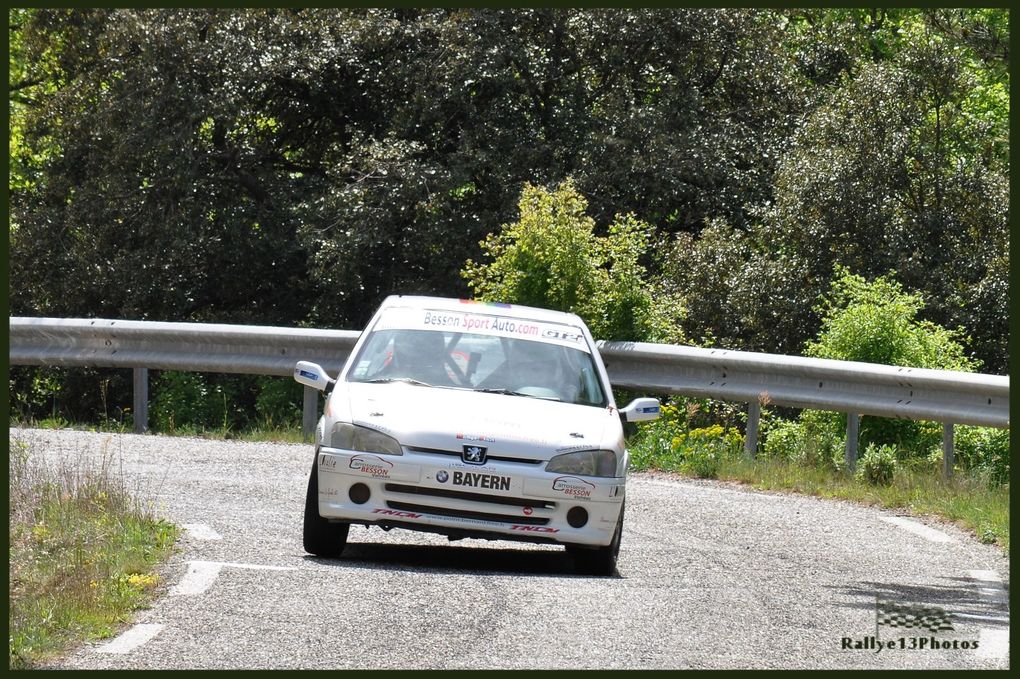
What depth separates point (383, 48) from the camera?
23.5 metres

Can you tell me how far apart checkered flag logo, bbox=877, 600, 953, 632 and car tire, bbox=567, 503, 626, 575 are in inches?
64.4

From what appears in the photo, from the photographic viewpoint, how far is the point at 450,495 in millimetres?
9641

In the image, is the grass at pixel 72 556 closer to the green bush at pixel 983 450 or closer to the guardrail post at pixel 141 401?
the guardrail post at pixel 141 401

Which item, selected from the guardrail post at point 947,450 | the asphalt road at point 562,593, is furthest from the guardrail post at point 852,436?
the asphalt road at point 562,593

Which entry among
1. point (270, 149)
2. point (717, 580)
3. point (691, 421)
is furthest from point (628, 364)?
point (270, 149)

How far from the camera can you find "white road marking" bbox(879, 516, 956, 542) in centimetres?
1188

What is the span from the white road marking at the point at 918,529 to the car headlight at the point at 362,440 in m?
4.25

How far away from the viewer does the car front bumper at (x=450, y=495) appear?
379 inches

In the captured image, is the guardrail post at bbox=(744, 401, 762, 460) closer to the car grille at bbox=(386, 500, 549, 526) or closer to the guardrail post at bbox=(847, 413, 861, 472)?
the guardrail post at bbox=(847, 413, 861, 472)

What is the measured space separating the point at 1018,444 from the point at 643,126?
9.54 metres

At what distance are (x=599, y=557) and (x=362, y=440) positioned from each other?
60.9 inches

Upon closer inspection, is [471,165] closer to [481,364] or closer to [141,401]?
[141,401]

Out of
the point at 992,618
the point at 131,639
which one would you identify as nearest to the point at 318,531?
the point at 131,639

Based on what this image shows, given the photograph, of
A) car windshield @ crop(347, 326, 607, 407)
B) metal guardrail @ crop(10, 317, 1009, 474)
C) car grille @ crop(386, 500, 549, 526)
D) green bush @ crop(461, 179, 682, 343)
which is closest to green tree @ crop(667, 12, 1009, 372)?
green bush @ crop(461, 179, 682, 343)
